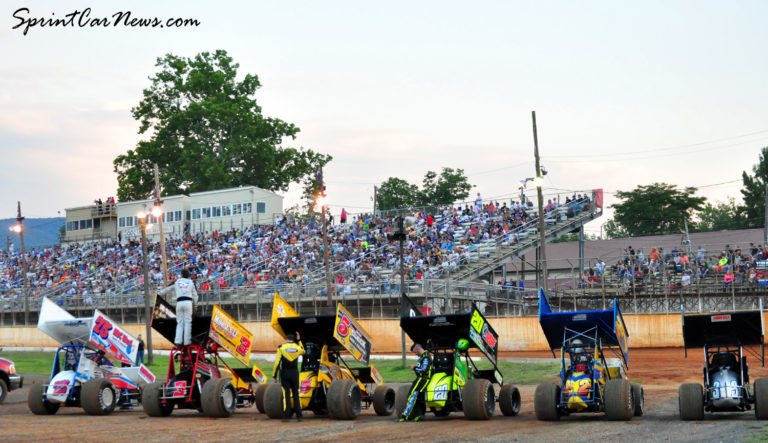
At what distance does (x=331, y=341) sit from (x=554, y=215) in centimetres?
3452

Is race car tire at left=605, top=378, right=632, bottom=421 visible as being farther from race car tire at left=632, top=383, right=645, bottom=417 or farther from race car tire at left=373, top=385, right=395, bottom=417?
race car tire at left=373, top=385, right=395, bottom=417

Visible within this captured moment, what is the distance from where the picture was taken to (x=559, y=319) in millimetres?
16250

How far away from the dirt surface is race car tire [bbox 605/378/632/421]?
0.14 m

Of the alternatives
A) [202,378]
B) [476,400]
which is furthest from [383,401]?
[202,378]

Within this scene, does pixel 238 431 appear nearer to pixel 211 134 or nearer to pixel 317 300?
pixel 317 300

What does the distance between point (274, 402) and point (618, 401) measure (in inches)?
257

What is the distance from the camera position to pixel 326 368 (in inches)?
692

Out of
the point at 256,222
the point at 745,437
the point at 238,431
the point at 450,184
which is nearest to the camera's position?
the point at 745,437

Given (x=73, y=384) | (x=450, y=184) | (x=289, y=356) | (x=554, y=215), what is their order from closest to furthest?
(x=289, y=356)
(x=73, y=384)
(x=554, y=215)
(x=450, y=184)

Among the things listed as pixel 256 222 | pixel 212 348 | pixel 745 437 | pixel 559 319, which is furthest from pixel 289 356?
pixel 256 222

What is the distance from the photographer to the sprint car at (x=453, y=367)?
15.9 m

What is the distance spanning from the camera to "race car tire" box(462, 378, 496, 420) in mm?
15742

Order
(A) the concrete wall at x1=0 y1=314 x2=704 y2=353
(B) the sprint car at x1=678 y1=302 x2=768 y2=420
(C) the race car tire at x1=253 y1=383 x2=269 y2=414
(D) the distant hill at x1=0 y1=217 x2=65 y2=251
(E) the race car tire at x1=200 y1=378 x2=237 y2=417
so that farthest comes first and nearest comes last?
1. (D) the distant hill at x1=0 y1=217 x2=65 y2=251
2. (A) the concrete wall at x1=0 y1=314 x2=704 y2=353
3. (C) the race car tire at x1=253 y1=383 x2=269 y2=414
4. (E) the race car tire at x1=200 y1=378 x2=237 y2=417
5. (B) the sprint car at x1=678 y1=302 x2=768 y2=420

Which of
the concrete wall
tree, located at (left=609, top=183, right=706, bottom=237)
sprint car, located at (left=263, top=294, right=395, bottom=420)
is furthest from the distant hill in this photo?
sprint car, located at (left=263, top=294, right=395, bottom=420)
